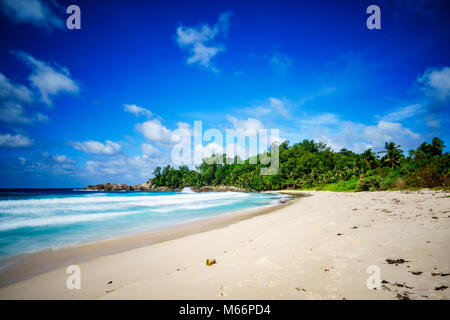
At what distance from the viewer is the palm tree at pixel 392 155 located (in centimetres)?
4188

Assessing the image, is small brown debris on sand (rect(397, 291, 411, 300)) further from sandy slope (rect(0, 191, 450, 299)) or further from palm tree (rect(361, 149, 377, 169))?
palm tree (rect(361, 149, 377, 169))

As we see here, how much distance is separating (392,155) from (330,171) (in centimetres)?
2022

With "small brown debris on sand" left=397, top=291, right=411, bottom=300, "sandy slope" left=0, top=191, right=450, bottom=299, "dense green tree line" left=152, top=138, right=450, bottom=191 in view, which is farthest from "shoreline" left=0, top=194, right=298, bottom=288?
"dense green tree line" left=152, top=138, right=450, bottom=191

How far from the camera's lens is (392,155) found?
1688 inches

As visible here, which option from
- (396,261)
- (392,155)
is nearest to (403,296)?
(396,261)

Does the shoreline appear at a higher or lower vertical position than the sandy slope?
lower

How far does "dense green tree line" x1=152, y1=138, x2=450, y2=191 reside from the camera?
21.6m

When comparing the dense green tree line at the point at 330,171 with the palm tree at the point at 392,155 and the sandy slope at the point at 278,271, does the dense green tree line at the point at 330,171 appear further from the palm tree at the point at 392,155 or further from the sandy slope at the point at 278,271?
the sandy slope at the point at 278,271

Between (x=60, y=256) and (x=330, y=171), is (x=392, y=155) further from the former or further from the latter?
(x=60, y=256)

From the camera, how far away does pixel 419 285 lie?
2.43m

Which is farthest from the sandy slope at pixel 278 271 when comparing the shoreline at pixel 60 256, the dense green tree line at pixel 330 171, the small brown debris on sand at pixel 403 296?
the dense green tree line at pixel 330 171

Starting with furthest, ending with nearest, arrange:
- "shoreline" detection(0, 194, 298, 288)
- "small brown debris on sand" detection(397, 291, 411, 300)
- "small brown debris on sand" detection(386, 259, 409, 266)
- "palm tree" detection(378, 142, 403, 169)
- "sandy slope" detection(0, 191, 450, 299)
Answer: "palm tree" detection(378, 142, 403, 169) < "shoreline" detection(0, 194, 298, 288) < "small brown debris on sand" detection(386, 259, 409, 266) < "sandy slope" detection(0, 191, 450, 299) < "small brown debris on sand" detection(397, 291, 411, 300)
